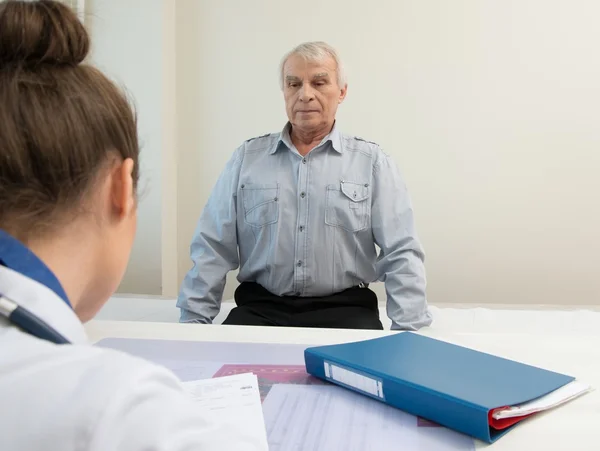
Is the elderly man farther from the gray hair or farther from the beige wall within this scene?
the beige wall

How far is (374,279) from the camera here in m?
1.88

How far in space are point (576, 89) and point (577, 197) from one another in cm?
52

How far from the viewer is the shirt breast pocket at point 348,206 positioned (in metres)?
1.83

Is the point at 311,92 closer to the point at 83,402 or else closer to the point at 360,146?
the point at 360,146

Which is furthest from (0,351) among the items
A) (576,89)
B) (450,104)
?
(576,89)

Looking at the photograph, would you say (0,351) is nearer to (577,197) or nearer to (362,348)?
(362,348)

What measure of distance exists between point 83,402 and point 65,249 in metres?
0.21

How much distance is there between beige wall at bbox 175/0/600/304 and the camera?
278 cm

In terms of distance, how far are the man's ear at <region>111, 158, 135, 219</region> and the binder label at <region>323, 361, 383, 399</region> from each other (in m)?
0.43

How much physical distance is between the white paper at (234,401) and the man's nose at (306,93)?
3.98ft

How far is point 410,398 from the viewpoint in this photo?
30.5 inches

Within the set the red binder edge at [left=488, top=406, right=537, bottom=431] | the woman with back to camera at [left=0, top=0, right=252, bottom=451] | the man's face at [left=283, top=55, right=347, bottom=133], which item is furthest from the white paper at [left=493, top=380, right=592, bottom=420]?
the man's face at [left=283, top=55, right=347, bottom=133]

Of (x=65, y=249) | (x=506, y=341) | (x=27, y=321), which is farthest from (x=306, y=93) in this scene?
(x=27, y=321)

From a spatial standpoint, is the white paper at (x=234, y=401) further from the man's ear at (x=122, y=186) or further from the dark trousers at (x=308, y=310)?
the dark trousers at (x=308, y=310)
